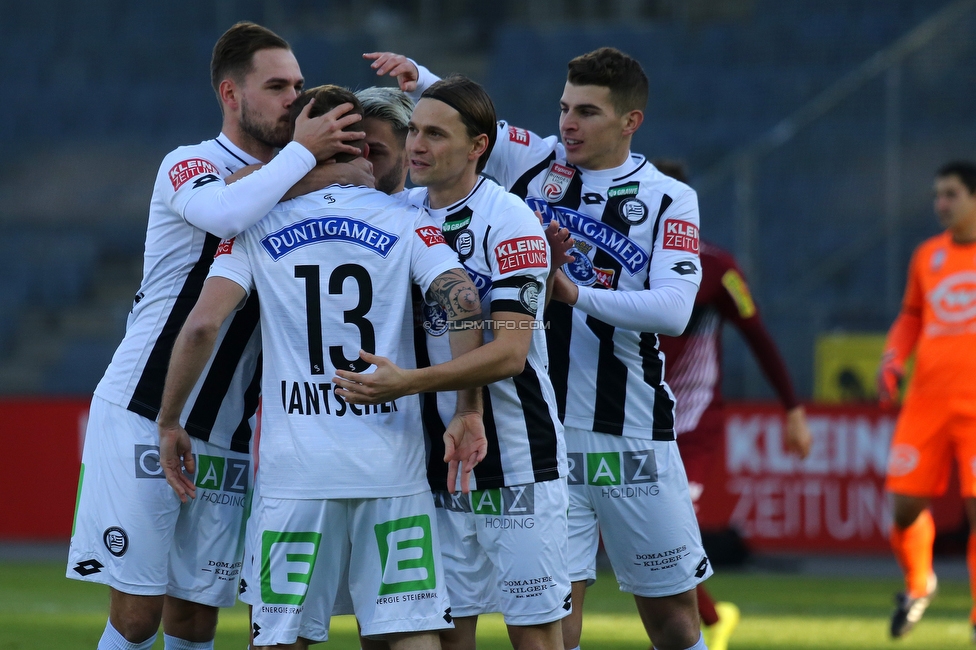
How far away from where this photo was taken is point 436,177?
12.9ft

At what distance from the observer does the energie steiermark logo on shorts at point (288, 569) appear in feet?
12.0

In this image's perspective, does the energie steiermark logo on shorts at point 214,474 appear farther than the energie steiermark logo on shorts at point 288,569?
Yes

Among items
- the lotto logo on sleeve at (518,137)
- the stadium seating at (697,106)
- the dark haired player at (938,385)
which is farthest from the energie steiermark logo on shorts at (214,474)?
the stadium seating at (697,106)

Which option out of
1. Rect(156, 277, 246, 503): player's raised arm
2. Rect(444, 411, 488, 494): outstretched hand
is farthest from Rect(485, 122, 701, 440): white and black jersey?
Rect(156, 277, 246, 503): player's raised arm

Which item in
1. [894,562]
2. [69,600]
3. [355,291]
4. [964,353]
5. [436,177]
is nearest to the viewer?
[355,291]

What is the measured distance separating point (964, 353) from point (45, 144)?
13716 millimetres

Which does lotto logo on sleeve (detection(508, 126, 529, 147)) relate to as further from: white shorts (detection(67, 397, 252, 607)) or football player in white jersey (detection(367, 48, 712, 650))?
white shorts (detection(67, 397, 252, 607))

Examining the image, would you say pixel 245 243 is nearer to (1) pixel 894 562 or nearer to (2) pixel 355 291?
(2) pixel 355 291

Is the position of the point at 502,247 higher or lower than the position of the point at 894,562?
higher

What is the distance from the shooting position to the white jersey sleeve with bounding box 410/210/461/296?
3705 mm

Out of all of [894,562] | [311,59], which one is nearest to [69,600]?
[894,562]

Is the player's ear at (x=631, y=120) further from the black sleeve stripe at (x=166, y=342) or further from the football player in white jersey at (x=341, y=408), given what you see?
the black sleeve stripe at (x=166, y=342)

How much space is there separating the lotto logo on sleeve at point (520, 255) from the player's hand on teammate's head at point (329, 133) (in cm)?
58

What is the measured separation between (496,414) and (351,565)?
68 cm
